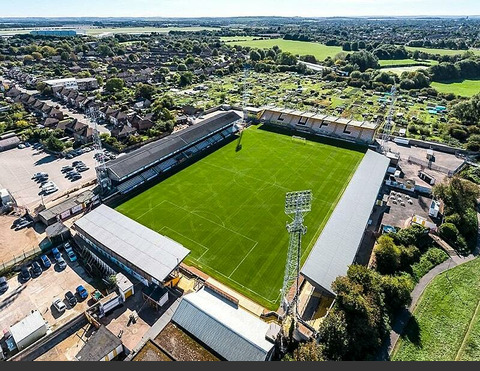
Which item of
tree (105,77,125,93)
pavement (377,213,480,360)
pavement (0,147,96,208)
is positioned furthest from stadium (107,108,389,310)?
tree (105,77,125,93)

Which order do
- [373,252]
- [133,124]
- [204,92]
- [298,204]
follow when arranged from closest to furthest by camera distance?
[298,204] < [373,252] < [133,124] < [204,92]

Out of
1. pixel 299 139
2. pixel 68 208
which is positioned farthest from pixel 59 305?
pixel 299 139

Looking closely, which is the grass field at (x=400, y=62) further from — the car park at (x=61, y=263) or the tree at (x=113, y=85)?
the car park at (x=61, y=263)

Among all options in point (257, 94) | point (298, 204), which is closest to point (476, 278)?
point (298, 204)

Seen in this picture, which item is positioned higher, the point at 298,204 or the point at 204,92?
the point at 298,204

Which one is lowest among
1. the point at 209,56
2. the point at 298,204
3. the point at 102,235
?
the point at 209,56

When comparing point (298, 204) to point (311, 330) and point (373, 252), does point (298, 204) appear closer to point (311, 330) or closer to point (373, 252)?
point (311, 330)
